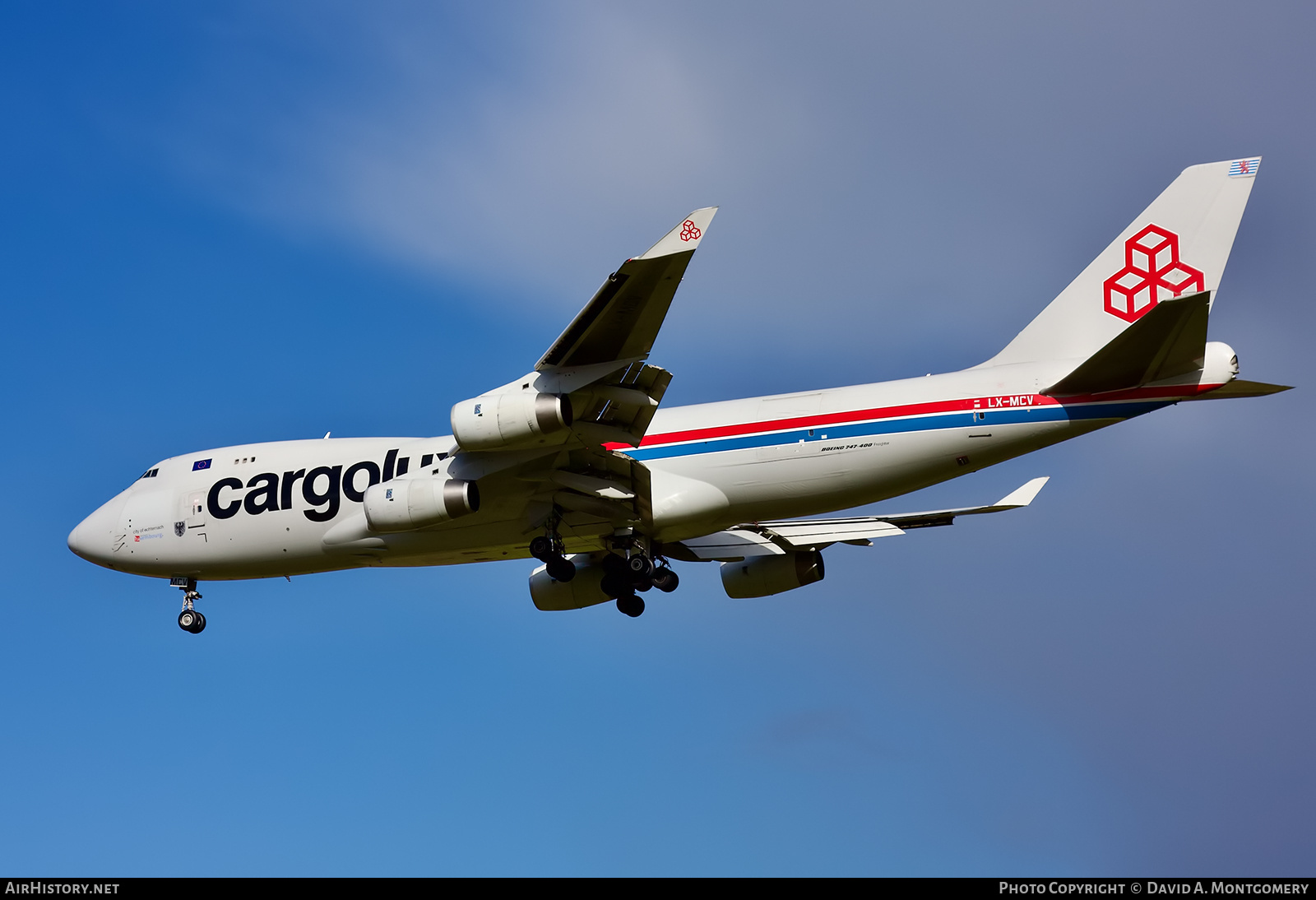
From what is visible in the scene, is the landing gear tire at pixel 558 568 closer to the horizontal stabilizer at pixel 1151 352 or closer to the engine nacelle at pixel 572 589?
the engine nacelle at pixel 572 589

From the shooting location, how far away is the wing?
2775cm

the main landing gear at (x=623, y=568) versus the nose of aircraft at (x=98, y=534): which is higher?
the nose of aircraft at (x=98, y=534)

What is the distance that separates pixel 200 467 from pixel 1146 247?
18918 mm

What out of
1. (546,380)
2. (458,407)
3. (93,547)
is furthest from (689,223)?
(93,547)

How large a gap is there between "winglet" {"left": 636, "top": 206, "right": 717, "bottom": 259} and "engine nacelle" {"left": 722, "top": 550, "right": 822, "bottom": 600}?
37.4 feet

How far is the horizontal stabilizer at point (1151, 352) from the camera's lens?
805 inches

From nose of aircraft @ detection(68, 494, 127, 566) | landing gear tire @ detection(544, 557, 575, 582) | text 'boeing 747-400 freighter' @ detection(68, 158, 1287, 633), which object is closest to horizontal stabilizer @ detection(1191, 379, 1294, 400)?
text 'boeing 747-400 freighter' @ detection(68, 158, 1287, 633)

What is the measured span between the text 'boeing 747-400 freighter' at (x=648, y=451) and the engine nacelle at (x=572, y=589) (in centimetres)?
84

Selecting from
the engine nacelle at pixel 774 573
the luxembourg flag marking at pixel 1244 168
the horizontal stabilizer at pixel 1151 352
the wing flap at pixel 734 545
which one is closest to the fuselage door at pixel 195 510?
the wing flap at pixel 734 545

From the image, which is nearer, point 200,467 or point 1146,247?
point 1146,247

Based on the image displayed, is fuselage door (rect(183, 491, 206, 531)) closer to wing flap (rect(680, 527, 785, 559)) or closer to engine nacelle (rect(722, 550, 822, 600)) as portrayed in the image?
wing flap (rect(680, 527, 785, 559))
